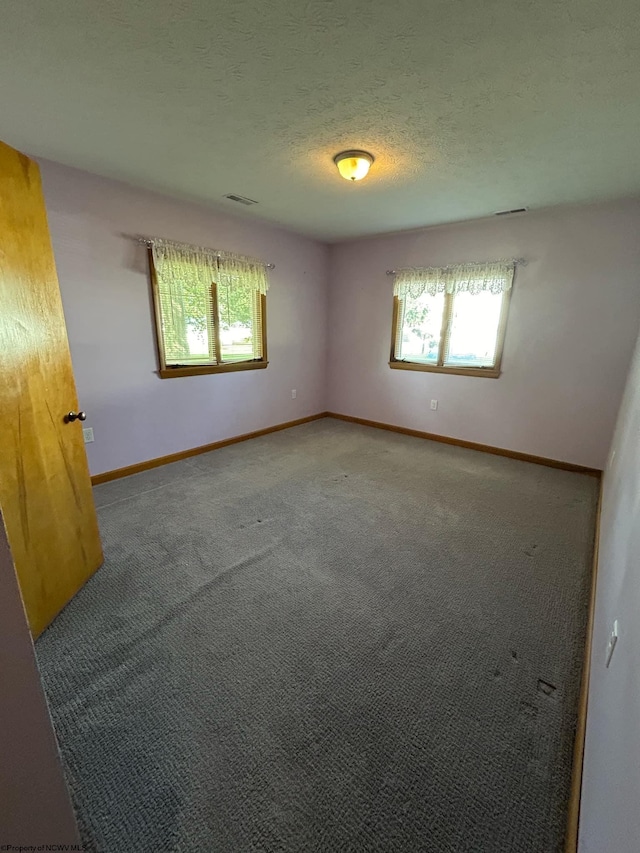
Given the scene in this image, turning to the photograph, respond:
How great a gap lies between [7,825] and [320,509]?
2.13 m

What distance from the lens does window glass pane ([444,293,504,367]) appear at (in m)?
3.65

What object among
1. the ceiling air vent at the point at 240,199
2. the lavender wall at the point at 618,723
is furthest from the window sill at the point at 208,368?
the lavender wall at the point at 618,723

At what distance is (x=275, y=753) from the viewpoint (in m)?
1.13

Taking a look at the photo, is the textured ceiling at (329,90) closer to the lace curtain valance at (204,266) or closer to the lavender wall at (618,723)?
the lace curtain valance at (204,266)

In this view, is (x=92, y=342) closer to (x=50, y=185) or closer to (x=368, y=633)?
(x=50, y=185)

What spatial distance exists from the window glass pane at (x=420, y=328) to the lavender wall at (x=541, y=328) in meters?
0.20

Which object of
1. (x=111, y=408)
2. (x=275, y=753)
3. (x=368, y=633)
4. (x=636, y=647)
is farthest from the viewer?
(x=111, y=408)

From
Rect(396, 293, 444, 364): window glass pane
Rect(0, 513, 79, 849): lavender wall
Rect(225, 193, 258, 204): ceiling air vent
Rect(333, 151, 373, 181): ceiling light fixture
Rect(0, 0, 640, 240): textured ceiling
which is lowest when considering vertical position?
Rect(0, 513, 79, 849): lavender wall

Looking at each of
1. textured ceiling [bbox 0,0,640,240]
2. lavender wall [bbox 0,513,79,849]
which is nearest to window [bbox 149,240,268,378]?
textured ceiling [bbox 0,0,640,240]

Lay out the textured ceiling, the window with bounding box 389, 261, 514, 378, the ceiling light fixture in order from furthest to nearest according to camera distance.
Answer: the window with bounding box 389, 261, 514, 378 → the ceiling light fixture → the textured ceiling

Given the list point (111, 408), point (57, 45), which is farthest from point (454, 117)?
point (111, 408)

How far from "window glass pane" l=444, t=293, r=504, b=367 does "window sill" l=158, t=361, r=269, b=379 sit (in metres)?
2.17

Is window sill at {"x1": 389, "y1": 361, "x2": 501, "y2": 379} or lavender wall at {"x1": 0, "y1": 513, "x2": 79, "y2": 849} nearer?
lavender wall at {"x1": 0, "y1": 513, "x2": 79, "y2": 849}

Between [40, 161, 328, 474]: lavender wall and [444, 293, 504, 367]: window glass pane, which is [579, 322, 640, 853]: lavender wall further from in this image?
[40, 161, 328, 474]: lavender wall
